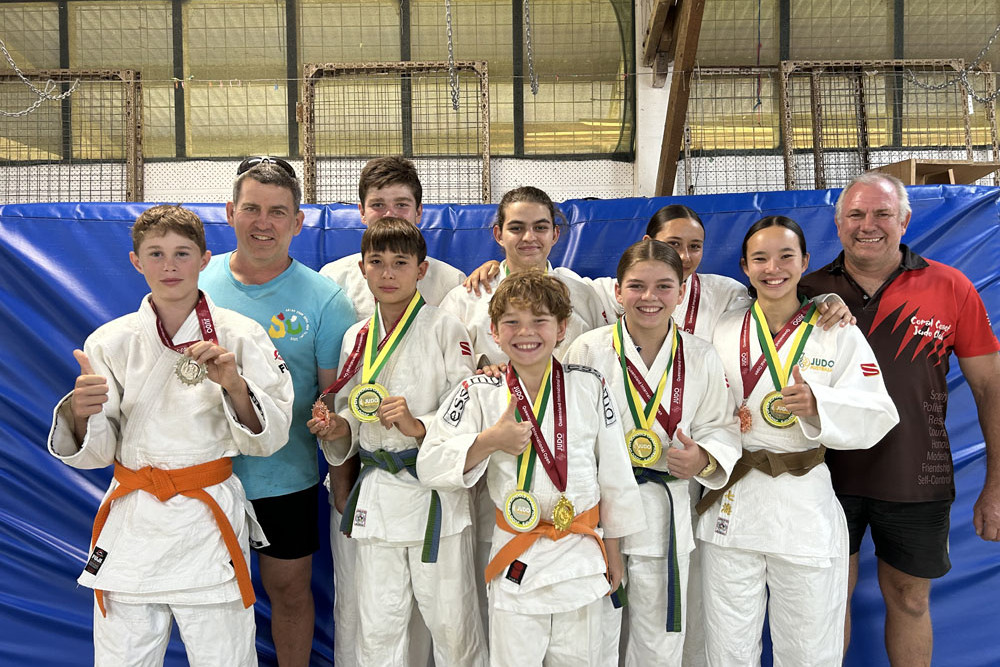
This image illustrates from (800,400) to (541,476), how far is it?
3.01ft

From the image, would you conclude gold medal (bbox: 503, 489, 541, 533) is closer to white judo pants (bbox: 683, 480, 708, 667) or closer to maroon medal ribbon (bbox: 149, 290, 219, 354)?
white judo pants (bbox: 683, 480, 708, 667)

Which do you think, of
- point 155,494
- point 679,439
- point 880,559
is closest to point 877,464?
point 880,559

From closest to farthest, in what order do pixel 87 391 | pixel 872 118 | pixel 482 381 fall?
1. pixel 87 391
2. pixel 482 381
3. pixel 872 118

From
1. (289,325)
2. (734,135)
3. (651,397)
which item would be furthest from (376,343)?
(734,135)

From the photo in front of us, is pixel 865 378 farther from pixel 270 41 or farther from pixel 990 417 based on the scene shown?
pixel 270 41

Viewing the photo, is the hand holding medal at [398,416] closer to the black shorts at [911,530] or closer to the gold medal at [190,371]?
the gold medal at [190,371]

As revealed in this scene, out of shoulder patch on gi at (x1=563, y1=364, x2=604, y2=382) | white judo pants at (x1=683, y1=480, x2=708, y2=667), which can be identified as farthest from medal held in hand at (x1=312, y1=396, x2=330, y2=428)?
white judo pants at (x1=683, y1=480, x2=708, y2=667)

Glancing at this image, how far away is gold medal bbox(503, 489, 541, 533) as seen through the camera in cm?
229

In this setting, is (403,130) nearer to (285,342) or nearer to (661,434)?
(285,342)

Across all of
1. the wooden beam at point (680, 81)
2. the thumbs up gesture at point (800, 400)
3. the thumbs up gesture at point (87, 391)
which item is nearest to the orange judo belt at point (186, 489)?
the thumbs up gesture at point (87, 391)

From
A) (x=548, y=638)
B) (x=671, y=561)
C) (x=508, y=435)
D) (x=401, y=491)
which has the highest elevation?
(x=508, y=435)

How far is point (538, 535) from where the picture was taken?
7.59 feet

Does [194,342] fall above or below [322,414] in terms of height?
above

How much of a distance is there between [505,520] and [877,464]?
152 centimetres
